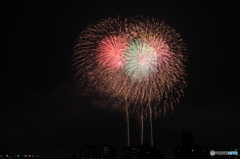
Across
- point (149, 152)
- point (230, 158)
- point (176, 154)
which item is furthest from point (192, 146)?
point (230, 158)

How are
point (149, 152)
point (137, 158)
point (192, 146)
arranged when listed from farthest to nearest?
point (137, 158), point (149, 152), point (192, 146)

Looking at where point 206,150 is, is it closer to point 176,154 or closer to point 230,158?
point 176,154

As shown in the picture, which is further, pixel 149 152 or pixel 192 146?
pixel 149 152

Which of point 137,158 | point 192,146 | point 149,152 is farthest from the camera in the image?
point 137,158

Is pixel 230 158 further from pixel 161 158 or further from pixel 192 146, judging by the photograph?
pixel 192 146

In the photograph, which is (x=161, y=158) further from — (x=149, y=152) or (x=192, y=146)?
(x=192, y=146)

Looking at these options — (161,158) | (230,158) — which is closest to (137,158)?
(161,158)

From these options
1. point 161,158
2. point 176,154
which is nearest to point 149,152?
point 161,158

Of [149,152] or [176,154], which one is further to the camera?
[149,152]
